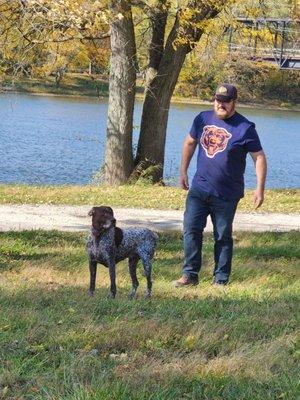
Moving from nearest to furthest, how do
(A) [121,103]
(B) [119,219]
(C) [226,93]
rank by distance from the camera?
(C) [226,93], (B) [119,219], (A) [121,103]

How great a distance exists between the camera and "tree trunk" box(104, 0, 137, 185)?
17.6 metres

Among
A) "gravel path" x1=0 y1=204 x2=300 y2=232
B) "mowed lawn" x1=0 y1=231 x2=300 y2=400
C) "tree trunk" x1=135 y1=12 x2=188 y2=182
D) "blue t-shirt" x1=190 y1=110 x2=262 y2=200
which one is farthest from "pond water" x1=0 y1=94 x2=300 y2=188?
"mowed lawn" x1=0 y1=231 x2=300 y2=400

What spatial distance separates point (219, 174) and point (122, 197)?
836 centimetres

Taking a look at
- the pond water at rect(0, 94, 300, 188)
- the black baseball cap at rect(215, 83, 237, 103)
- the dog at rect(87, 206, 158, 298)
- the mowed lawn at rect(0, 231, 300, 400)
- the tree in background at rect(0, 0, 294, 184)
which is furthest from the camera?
the pond water at rect(0, 94, 300, 188)

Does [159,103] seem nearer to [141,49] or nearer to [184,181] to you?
[141,49]

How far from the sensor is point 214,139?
22.3 ft

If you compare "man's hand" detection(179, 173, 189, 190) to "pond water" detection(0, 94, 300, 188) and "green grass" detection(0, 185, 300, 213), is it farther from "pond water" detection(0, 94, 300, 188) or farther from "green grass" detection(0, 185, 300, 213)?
"pond water" detection(0, 94, 300, 188)

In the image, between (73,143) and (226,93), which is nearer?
(226,93)

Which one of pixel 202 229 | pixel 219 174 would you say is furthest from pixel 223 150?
pixel 202 229

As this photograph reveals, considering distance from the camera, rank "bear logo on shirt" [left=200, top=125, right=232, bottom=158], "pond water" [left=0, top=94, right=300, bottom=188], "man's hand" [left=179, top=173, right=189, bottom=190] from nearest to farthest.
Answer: "bear logo on shirt" [left=200, top=125, right=232, bottom=158]
"man's hand" [left=179, top=173, right=189, bottom=190]
"pond water" [left=0, top=94, right=300, bottom=188]

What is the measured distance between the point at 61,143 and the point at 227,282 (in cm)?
2459

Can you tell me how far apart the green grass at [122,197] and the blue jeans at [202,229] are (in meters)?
7.11

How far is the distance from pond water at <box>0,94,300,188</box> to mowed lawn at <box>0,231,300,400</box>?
14.6 meters

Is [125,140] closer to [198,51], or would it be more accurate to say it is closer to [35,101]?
[198,51]
